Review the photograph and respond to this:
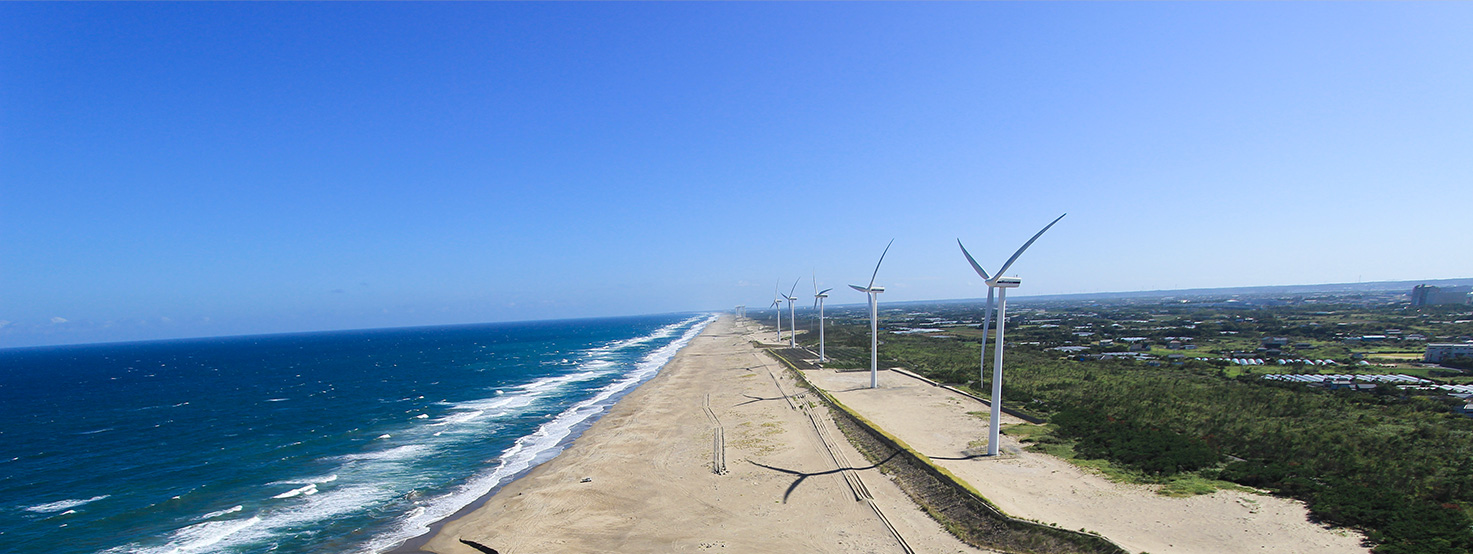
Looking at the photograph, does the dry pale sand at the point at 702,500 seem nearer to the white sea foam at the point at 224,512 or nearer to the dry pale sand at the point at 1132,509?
the dry pale sand at the point at 1132,509

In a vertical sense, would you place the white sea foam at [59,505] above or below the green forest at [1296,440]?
below

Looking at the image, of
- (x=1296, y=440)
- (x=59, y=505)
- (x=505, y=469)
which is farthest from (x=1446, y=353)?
(x=59, y=505)

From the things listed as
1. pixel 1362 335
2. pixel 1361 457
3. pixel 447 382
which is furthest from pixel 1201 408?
pixel 1362 335

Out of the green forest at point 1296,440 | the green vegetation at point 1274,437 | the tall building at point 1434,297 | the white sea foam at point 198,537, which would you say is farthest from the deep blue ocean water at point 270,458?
the tall building at point 1434,297

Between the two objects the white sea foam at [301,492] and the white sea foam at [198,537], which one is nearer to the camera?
the white sea foam at [198,537]

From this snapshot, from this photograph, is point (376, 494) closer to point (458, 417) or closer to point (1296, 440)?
point (458, 417)

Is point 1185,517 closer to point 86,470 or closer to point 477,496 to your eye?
point 477,496
